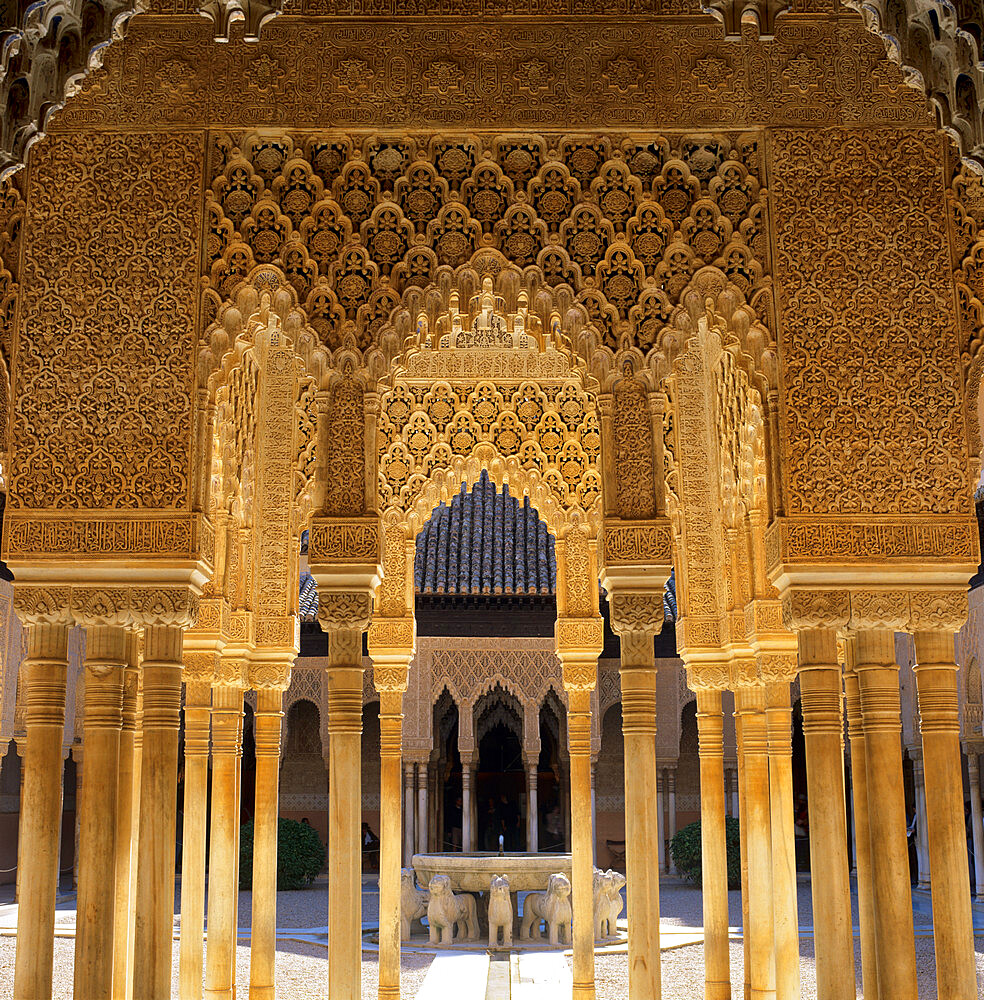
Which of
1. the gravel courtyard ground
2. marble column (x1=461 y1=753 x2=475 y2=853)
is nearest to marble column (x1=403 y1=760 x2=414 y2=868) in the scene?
marble column (x1=461 y1=753 x2=475 y2=853)

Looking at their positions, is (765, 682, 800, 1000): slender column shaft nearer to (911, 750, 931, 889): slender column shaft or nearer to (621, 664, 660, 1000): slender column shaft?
(621, 664, 660, 1000): slender column shaft

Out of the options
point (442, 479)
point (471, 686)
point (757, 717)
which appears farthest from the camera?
point (471, 686)

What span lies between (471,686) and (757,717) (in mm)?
14262

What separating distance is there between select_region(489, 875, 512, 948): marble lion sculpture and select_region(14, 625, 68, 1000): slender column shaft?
881cm

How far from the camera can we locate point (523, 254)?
253 inches

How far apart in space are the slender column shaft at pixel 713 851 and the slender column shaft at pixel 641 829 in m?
2.39

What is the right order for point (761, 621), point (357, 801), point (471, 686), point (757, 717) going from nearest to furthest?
point (357, 801)
point (761, 621)
point (757, 717)
point (471, 686)

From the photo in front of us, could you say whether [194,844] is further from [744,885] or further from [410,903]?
[410,903]

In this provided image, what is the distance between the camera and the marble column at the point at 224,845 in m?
8.27

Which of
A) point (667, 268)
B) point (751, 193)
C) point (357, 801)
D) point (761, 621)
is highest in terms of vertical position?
point (751, 193)

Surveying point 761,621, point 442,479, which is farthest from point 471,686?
point 761,621

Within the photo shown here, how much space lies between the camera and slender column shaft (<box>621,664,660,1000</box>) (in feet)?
20.2

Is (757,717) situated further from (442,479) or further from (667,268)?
(667,268)

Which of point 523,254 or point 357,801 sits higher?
point 523,254
